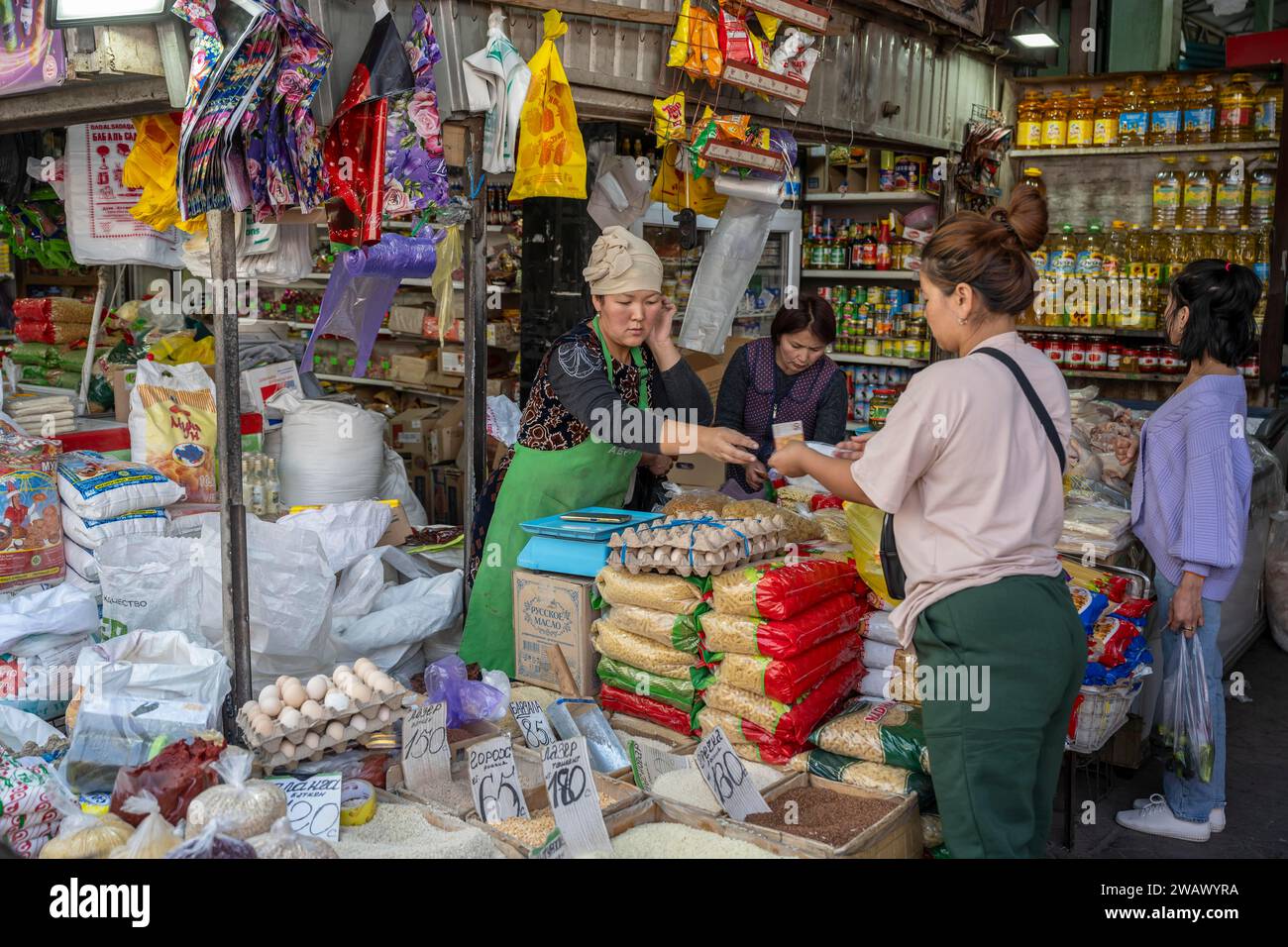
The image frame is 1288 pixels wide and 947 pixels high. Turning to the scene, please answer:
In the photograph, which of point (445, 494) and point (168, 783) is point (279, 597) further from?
point (445, 494)

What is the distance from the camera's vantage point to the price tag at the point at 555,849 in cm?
211

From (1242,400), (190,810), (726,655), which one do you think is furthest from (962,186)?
(190,810)

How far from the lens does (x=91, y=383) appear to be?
17.7 feet

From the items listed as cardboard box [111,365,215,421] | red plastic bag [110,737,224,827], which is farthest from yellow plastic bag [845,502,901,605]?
cardboard box [111,365,215,421]

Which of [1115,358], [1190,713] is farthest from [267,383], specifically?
[1115,358]

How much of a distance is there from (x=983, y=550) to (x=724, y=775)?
76cm

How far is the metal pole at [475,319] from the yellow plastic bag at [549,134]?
0.50 feet

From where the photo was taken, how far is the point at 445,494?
628 cm

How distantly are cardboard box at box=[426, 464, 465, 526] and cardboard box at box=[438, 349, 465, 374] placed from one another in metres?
0.59

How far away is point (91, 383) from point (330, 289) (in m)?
2.30

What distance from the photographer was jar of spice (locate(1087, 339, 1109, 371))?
21.9 ft

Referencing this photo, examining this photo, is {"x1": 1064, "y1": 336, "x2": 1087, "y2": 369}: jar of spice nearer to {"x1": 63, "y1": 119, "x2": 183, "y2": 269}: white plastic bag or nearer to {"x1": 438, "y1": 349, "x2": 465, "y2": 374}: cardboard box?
{"x1": 438, "y1": 349, "x2": 465, "y2": 374}: cardboard box

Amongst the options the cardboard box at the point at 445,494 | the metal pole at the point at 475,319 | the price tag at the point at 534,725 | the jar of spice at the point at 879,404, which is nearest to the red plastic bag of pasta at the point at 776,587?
the price tag at the point at 534,725
